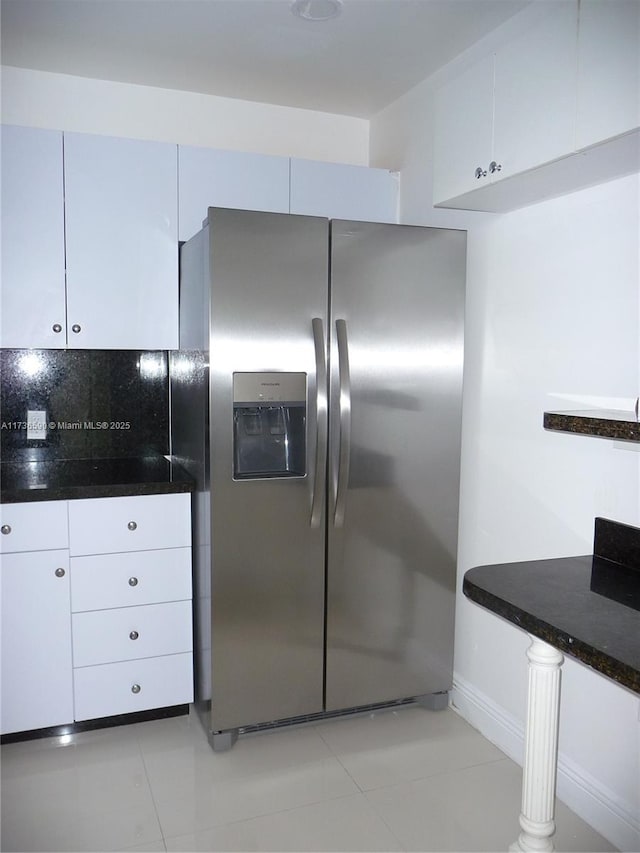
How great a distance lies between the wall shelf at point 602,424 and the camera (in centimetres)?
170

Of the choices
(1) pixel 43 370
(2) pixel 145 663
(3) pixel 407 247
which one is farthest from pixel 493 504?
(1) pixel 43 370

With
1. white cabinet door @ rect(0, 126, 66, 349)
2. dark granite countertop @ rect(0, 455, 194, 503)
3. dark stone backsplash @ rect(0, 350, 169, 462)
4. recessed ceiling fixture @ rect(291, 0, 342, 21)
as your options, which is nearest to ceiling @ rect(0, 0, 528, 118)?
recessed ceiling fixture @ rect(291, 0, 342, 21)

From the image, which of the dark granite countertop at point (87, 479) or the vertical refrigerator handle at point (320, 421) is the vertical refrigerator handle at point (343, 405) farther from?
the dark granite countertop at point (87, 479)

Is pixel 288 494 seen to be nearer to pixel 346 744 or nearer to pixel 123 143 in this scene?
pixel 346 744

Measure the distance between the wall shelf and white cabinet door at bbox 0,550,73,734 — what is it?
1.73 m

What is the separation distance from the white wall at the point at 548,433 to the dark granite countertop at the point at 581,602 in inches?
8.5

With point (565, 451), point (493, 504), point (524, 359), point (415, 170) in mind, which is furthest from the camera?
point (415, 170)

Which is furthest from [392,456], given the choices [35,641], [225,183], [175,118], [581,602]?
[175,118]

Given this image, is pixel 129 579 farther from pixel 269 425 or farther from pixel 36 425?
pixel 36 425

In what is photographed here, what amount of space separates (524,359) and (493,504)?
0.55 m

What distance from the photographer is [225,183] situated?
9.86 feet

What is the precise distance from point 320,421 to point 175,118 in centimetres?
159

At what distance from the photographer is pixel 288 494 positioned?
258 centimetres

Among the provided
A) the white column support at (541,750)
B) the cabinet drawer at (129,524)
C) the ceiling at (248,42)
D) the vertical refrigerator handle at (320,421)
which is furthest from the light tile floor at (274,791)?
the ceiling at (248,42)
